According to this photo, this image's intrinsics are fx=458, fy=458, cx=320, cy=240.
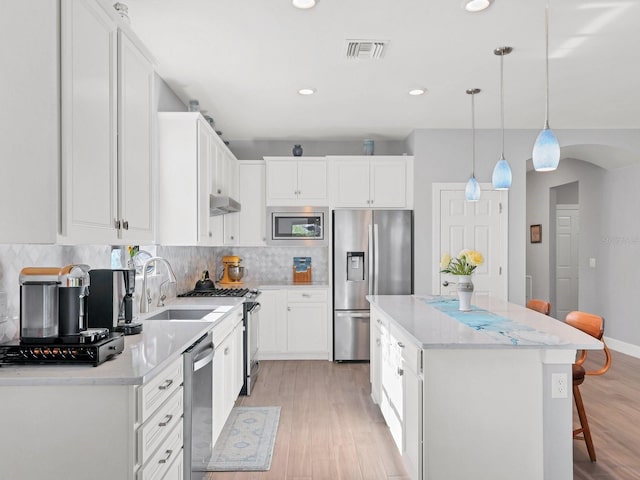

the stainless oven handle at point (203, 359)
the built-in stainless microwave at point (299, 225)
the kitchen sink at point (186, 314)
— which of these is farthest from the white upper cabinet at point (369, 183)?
the stainless oven handle at point (203, 359)

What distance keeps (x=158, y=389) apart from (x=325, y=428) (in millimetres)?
1903

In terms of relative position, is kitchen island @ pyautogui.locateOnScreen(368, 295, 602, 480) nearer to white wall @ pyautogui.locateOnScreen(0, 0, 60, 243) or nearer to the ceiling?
white wall @ pyautogui.locateOnScreen(0, 0, 60, 243)

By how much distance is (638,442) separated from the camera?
3.13m

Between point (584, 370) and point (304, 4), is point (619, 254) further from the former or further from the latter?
point (304, 4)

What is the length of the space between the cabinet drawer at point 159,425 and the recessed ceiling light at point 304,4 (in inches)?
83.3

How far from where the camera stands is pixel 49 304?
1.77 metres

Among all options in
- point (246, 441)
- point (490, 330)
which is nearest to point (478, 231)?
point (490, 330)

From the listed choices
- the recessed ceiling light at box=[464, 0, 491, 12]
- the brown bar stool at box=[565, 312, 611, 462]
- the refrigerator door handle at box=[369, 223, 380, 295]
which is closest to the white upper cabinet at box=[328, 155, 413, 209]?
the refrigerator door handle at box=[369, 223, 380, 295]

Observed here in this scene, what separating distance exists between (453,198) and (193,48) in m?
3.35

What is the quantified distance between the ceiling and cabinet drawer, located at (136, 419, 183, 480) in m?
2.25

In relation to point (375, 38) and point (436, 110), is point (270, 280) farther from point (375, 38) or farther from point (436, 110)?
point (375, 38)

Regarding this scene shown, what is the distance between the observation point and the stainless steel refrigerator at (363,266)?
5312 millimetres

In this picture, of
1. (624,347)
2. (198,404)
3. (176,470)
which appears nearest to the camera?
(176,470)

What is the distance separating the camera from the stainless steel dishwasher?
87.0 inches
